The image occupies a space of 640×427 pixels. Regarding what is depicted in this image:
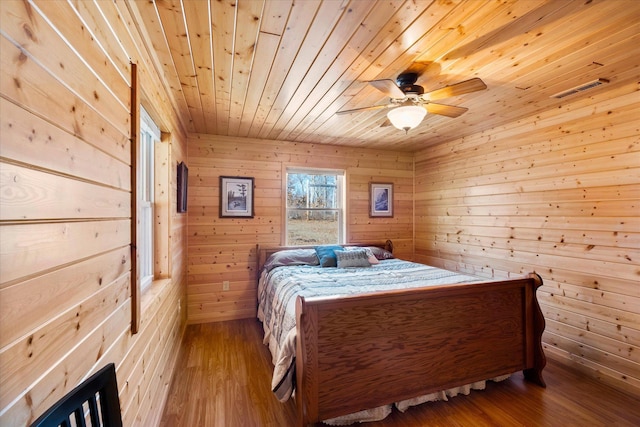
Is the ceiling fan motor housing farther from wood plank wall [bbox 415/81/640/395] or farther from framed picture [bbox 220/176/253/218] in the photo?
framed picture [bbox 220/176/253/218]

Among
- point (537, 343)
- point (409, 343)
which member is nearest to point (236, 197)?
point (409, 343)

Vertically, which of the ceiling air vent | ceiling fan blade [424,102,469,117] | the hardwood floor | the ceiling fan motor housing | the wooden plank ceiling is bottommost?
the hardwood floor

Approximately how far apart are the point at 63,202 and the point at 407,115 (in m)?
1.97

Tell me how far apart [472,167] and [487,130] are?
1.53ft

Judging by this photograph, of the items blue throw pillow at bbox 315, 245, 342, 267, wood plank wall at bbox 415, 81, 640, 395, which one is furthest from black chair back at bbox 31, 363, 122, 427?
wood plank wall at bbox 415, 81, 640, 395

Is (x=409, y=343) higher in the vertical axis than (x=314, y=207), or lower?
lower

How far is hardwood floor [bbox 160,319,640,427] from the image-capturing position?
6.34 ft

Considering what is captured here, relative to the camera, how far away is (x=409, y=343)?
1988 millimetres

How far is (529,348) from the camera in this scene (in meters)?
2.31

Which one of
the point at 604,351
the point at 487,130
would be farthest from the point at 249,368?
the point at 487,130

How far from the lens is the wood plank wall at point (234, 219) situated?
367cm

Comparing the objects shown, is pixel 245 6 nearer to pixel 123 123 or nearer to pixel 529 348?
pixel 123 123

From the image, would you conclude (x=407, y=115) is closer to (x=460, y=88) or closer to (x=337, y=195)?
(x=460, y=88)

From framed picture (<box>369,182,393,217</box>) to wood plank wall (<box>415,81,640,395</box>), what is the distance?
44.8 inches
